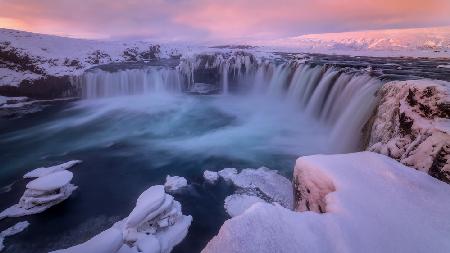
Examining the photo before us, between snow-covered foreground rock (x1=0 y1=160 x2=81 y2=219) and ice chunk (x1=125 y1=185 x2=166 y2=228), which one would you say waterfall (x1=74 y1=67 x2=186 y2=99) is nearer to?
snow-covered foreground rock (x1=0 y1=160 x2=81 y2=219)

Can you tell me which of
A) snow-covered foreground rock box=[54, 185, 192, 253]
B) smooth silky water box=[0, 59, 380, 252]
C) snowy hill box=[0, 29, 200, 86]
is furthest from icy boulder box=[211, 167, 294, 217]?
snowy hill box=[0, 29, 200, 86]

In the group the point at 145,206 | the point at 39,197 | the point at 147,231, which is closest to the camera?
the point at 147,231

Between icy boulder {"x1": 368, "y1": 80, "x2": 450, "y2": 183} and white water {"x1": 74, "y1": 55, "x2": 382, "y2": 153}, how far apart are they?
205 cm

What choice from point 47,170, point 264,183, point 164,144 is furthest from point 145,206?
point 164,144

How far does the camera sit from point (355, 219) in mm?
2893

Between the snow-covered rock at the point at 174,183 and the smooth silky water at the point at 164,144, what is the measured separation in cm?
28

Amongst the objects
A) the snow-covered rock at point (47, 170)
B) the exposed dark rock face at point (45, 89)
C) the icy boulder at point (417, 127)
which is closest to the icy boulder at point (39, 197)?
the snow-covered rock at point (47, 170)

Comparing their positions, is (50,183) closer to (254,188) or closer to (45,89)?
(254,188)

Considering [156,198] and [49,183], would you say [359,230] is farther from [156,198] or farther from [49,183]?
[49,183]

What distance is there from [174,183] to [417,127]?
6361 mm

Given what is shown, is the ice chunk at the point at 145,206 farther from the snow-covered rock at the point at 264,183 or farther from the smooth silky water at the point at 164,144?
the snow-covered rock at the point at 264,183

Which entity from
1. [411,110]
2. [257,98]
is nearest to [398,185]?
[411,110]

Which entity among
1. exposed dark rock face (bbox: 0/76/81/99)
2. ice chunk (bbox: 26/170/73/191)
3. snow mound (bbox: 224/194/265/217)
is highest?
exposed dark rock face (bbox: 0/76/81/99)

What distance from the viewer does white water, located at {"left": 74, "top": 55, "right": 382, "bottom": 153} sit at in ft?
31.5
